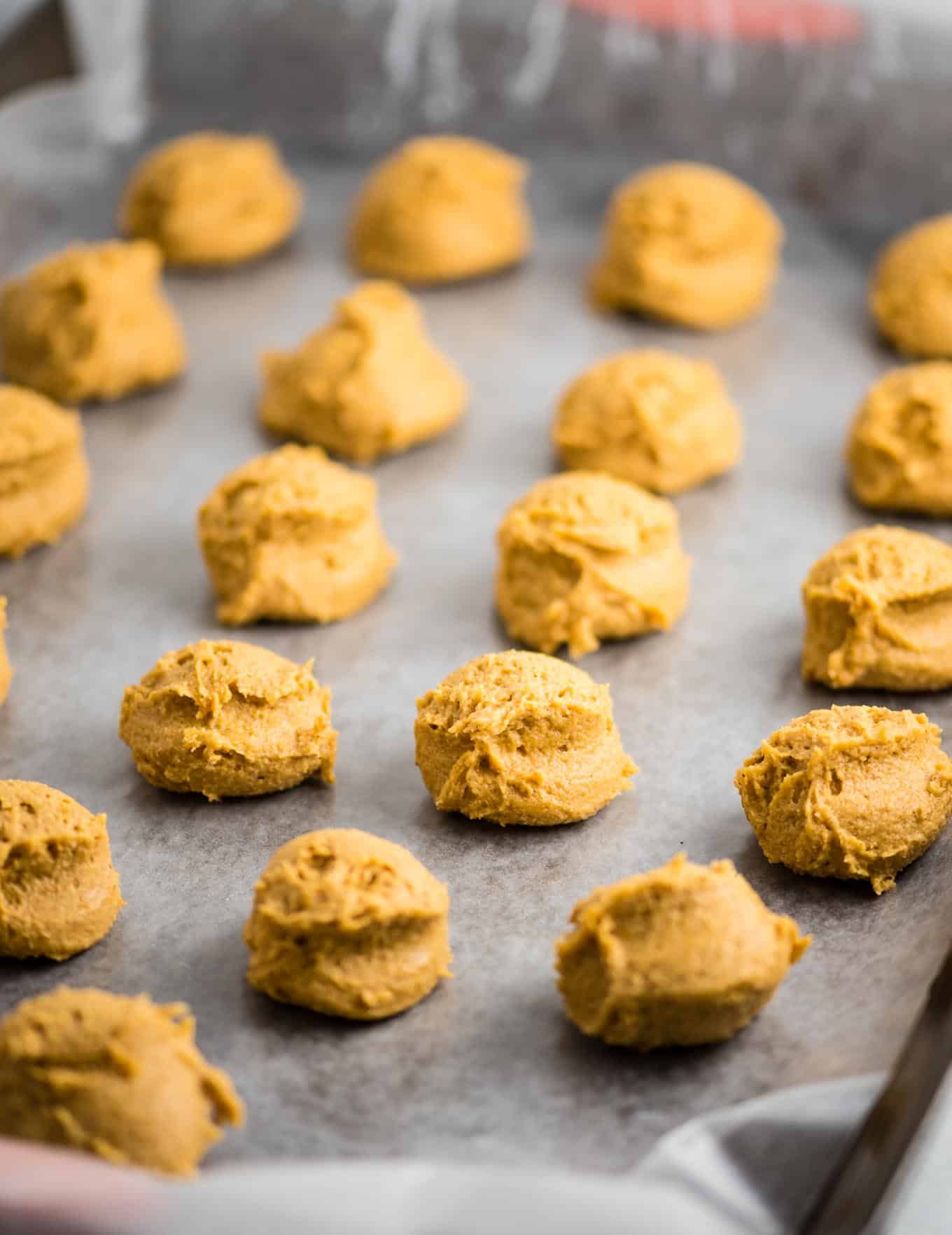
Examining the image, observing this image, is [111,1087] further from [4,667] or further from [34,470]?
[34,470]

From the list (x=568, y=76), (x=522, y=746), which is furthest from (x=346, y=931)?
(x=568, y=76)

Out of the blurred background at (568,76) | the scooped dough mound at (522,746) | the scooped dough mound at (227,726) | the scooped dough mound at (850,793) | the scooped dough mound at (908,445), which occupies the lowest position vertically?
the scooped dough mound at (227,726)

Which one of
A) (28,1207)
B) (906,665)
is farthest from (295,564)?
(28,1207)

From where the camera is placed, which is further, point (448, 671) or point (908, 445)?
point (908, 445)

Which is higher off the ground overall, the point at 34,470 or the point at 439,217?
the point at 439,217

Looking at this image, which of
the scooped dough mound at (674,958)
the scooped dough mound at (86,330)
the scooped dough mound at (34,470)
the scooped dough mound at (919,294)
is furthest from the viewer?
the scooped dough mound at (919,294)

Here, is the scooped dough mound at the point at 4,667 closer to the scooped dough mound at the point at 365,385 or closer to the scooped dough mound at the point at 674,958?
the scooped dough mound at the point at 365,385

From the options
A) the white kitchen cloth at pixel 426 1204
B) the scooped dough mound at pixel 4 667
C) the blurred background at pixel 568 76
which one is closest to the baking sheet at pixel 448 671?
the scooped dough mound at pixel 4 667
